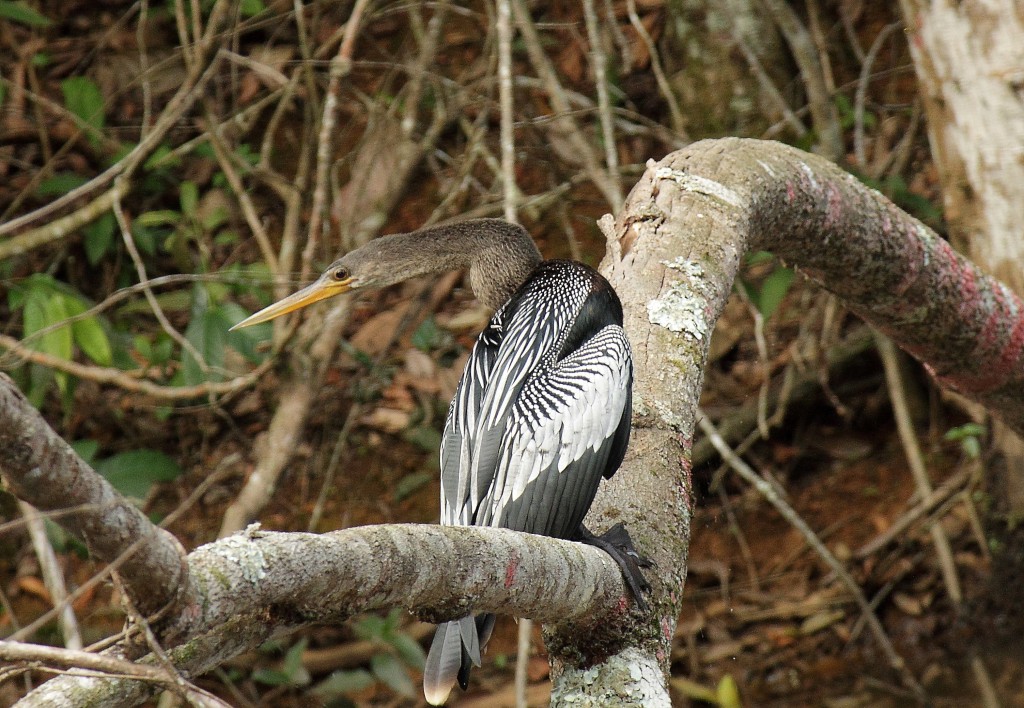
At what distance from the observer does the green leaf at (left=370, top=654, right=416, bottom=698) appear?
159 inches

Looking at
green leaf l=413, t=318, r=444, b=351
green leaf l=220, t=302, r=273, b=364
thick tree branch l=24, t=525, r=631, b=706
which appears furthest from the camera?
green leaf l=413, t=318, r=444, b=351

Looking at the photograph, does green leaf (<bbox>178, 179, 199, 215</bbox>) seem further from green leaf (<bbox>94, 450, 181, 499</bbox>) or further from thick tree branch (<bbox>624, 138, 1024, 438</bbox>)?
thick tree branch (<bbox>624, 138, 1024, 438</bbox>)

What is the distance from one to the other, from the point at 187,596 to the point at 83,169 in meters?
4.66

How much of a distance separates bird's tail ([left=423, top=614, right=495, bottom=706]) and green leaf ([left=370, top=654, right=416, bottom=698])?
2.02 m

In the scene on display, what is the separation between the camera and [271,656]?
4.43m

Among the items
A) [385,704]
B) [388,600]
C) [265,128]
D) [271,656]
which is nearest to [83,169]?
[265,128]

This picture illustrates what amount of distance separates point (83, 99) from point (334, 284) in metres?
2.55

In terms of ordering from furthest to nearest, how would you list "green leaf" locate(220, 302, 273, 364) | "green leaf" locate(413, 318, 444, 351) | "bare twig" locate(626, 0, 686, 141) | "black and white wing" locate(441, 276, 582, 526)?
1. "green leaf" locate(413, 318, 444, 351)
2. "bare twig" locate(626, 0, 686, 141)
3. "green leaf" locate(220, 302, 273, 364)
4. "black and white wing" locate(441, 276, 582, 526)

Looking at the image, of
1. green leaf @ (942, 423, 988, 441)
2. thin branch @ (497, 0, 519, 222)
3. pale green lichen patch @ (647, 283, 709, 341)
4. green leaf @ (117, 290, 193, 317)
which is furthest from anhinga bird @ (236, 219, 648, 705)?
green leaf @ (942, 423, 988, 441)

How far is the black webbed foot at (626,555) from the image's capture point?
6.44 feet

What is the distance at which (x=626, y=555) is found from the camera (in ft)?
6.64

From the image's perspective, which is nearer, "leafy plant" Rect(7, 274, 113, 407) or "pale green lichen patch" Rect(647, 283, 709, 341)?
"pale green lichen patch" Rect(647, 283, 709, 341)

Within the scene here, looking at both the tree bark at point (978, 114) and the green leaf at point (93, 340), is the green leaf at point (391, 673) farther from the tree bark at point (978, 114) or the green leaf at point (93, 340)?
the tree bark at point (978, 114)

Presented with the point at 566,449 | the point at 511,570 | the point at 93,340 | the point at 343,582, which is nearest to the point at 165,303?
the point at 93,340
